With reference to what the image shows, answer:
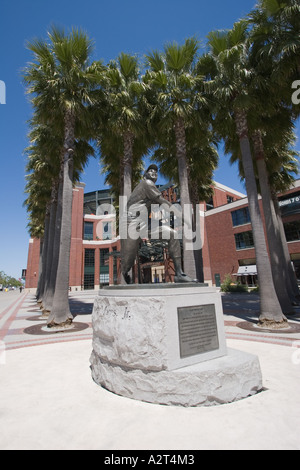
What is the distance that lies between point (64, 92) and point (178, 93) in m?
5.41

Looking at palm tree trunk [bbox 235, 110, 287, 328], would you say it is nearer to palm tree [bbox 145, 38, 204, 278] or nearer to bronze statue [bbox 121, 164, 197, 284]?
palm tree [bbox 145, 38, 204, 278]

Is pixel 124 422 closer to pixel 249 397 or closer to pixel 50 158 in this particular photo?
pixel 249 397

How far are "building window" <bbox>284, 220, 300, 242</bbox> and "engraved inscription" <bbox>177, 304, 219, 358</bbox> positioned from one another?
28388 millimetres

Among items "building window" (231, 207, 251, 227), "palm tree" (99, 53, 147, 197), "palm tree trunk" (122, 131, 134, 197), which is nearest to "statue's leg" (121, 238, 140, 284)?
"palm tree" (99, 53, 147, 197)

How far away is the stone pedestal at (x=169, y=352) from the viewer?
10.5 ft

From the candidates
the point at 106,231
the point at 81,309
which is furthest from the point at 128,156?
the point at 106,231

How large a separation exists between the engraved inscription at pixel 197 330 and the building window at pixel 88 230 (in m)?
50.4

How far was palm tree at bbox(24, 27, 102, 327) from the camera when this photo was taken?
33.3 feet

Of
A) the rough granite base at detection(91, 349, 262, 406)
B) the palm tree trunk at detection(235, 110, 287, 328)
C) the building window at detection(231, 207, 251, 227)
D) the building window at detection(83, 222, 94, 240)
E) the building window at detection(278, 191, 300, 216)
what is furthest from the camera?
the building window at detection(83, 222, 94, 240)

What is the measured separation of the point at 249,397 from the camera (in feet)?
10.9

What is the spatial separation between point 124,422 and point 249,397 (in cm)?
185

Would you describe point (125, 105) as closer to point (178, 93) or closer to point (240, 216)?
point (178, 93)

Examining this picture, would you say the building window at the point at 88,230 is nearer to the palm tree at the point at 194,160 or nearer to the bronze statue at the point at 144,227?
the palm tree at the point at 194,160

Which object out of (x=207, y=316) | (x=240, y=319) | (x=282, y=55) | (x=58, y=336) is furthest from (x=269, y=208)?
(x=58, y=336)
